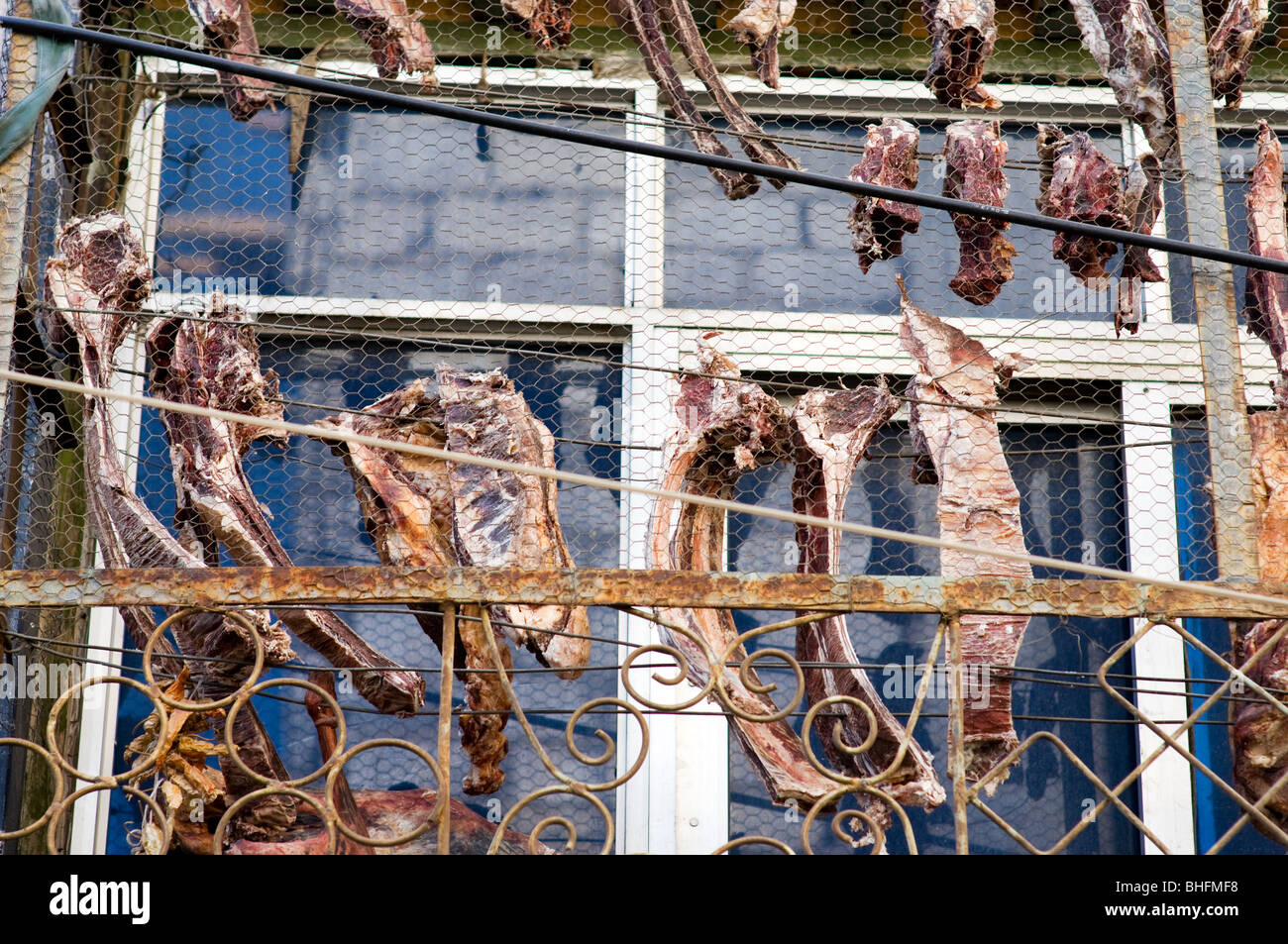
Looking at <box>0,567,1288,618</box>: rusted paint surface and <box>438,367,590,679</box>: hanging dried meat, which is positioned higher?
<box>438,367,590,679</box>: hanging dried meat

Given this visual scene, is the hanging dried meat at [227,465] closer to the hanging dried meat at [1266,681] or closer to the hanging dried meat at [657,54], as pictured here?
the hanging dried meat at [657,54]

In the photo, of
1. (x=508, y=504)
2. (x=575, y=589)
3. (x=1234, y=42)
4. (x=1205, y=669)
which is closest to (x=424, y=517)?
(x=508, y=504)

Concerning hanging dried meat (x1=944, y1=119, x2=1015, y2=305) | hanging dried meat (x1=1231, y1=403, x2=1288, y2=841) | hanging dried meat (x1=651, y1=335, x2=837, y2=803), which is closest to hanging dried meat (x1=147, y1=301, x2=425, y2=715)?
hanging dried meat (x1=651, y1=335, x2=837, y2=803)

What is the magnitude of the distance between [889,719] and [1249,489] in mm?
875

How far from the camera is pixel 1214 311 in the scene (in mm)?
3074

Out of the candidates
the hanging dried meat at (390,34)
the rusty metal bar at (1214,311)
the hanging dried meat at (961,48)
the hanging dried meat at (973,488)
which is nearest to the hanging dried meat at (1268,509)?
the rusty metal bar at (1214,311)

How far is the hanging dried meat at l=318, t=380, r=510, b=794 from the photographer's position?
3125 mm

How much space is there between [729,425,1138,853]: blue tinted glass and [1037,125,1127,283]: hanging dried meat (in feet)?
2.48

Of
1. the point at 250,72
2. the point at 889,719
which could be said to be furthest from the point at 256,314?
the point at 889,719

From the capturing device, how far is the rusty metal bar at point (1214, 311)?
2945mm

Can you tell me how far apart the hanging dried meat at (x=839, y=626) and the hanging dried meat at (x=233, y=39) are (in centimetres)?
158

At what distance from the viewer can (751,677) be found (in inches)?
99.0

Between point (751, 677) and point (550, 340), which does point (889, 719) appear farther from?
point (550, 340)

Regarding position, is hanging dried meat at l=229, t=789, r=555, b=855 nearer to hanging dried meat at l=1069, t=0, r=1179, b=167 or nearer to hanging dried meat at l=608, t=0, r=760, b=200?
hanging dried meat at l=608, t=0, r=760, b=200
